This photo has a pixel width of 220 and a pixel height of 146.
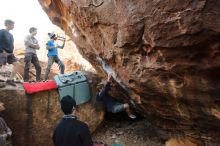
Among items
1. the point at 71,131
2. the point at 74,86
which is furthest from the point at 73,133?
the point at 74,86

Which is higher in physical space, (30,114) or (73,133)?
(73,133)

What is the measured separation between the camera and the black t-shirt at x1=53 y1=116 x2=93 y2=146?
4.45 meters

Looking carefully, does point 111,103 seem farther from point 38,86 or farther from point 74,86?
point 38,86

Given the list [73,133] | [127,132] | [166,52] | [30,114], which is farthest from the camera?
[127,132]

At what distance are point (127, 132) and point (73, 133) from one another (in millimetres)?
4878

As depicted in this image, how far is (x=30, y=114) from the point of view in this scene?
827 centimetres

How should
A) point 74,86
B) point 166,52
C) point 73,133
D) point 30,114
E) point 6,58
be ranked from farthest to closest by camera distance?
point 6,58 < point 74,86 < point 30,114 < point 166,52 < point 73,133

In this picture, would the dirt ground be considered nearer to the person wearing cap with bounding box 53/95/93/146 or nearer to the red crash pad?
the red crash pad

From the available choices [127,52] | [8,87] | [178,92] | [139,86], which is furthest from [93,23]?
Result: [8,87]

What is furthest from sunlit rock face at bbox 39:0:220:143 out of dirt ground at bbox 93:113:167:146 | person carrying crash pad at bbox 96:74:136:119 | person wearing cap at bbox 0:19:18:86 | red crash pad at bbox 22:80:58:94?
person wearing cap at bbox 0:19:18:86

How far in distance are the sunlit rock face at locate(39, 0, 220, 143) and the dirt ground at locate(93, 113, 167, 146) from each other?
0.95m

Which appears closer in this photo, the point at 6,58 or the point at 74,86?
the point at 74,86

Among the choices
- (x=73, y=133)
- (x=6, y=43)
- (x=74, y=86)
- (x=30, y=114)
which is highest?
(x=6, y=43)

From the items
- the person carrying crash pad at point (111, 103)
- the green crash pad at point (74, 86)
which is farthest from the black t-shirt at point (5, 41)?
the person carrying crash pad at point (111, 103)
